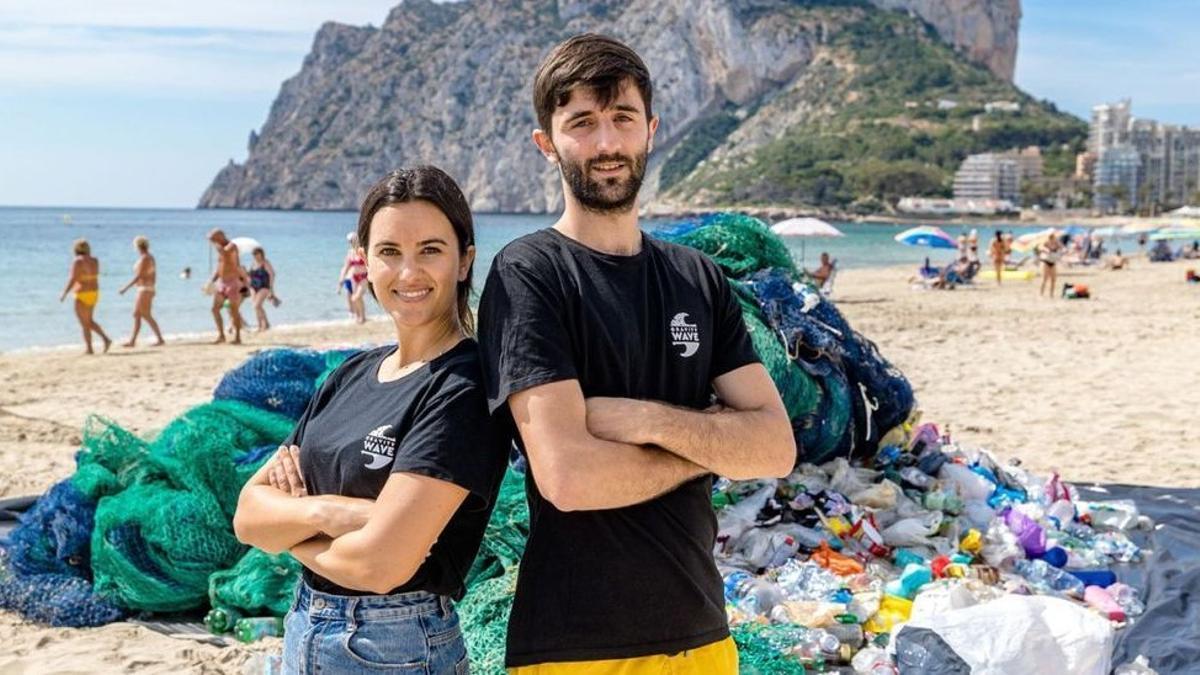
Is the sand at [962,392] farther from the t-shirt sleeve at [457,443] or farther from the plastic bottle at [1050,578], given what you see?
the t-shirt sleeve at [457,443]

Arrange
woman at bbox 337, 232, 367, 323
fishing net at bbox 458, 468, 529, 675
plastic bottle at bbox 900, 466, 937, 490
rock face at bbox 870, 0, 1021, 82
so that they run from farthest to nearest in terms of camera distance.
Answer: rock face at bbox 870, 0, 1021, 82
woman at bbox 337, 232, 367, 323
plastic bottle at bbox 900, 466, 937, 490
fishing net at bbox 458, 468, 529, 675

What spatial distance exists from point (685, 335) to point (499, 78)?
504 ft

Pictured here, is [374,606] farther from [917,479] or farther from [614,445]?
[917,479]

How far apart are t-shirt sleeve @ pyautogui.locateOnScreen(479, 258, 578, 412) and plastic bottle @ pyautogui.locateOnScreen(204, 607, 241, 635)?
10.6 feet

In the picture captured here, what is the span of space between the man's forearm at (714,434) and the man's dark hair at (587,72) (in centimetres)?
60

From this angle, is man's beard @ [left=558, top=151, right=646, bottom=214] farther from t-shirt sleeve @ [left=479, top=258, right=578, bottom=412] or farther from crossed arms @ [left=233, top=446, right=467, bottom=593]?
crossed arms @ [left=233, top=446, right=467, bottom=593]

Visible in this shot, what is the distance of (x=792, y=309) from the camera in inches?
223

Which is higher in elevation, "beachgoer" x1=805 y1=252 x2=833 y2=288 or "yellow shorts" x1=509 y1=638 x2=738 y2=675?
"yellow shorts" x1=509 y1=638 x2=738 y2=675

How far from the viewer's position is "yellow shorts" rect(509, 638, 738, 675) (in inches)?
82.5

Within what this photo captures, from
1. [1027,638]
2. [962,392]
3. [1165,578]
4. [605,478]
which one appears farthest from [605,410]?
[962,392]

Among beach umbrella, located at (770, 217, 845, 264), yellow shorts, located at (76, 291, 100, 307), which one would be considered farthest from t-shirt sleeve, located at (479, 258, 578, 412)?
beach umbrella, located at (770, 217, 845, 264)

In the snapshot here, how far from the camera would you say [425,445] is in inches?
79.0

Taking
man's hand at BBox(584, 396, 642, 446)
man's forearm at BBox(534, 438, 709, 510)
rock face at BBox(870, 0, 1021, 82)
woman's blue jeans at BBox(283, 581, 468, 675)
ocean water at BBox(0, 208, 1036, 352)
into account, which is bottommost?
ocean water at BBox(0, 208, 1036, 352)

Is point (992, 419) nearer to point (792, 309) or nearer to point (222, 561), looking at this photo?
point (792, 309)
